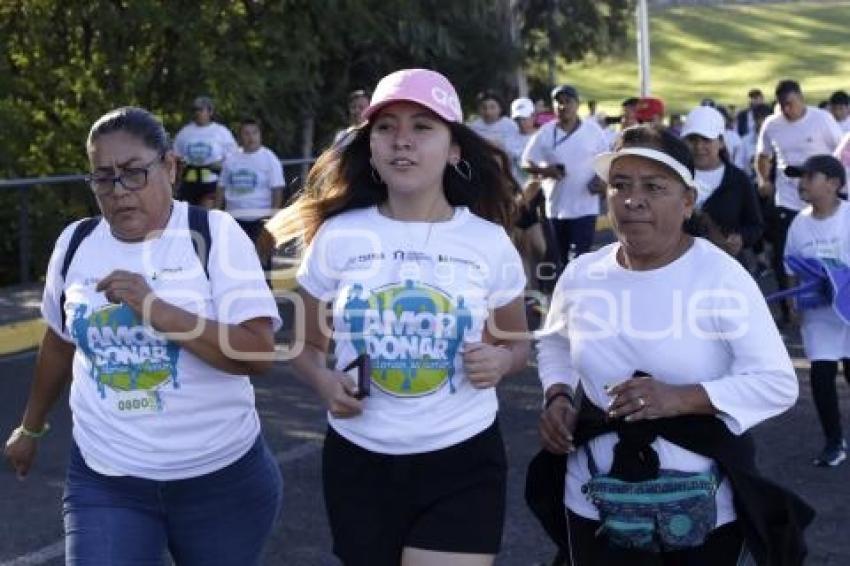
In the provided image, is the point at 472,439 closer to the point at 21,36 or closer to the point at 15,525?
the point at 15,525

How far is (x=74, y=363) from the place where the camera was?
4.25m

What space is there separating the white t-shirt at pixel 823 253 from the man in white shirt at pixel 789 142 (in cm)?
421

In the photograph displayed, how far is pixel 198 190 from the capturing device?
16.0m

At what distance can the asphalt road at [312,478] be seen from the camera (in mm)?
6375

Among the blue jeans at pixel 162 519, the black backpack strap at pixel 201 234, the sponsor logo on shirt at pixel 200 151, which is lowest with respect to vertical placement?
the sponsor logo on shirt at pixel 200 151

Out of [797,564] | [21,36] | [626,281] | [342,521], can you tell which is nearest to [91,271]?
[342,521]

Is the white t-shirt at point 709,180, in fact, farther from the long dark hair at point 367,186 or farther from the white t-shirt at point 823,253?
the long dark hair at point 367,186

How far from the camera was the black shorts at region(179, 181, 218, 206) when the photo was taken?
52.5ft

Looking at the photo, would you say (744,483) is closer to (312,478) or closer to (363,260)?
(363,260)

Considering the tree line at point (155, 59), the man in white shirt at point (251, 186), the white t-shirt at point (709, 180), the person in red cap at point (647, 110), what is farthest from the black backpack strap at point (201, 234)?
the tree line at point (155, 59)

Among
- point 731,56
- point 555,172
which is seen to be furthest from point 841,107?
point 731,56

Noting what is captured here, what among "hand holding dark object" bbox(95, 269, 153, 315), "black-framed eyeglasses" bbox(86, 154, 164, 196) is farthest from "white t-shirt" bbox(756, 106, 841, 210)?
"hand holding dark object" bbox(95, 269, 153, 315)

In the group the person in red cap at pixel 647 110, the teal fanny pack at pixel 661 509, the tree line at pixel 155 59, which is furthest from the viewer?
the tree line at pixel 155 59

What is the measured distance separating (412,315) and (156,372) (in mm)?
646
